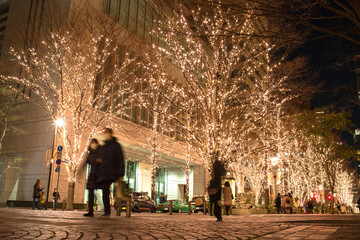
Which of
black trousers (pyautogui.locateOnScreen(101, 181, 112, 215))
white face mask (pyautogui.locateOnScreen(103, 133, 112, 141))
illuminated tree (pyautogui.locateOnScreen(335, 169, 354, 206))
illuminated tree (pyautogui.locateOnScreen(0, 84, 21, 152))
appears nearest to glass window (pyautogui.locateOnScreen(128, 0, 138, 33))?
illuminated tree (pyautogui.locateOnScreen(0, 84, 21, 152))

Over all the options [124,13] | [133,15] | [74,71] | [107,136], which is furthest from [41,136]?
[107,136]

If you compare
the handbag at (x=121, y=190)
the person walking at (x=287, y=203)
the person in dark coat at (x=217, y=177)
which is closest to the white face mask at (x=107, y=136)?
the handbag at (x=121, y=190)

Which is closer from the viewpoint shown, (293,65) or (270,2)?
(270,2)

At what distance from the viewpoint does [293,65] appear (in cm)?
1762

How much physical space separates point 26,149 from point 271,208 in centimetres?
1731

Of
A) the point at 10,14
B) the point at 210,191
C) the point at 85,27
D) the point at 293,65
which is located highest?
the point at 10,14

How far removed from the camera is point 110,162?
6.48 m

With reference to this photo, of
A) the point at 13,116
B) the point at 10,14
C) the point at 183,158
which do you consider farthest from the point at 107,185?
the point at 183,158

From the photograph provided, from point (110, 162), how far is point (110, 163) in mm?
21

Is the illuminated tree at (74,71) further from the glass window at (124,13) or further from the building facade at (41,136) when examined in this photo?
the glass window at (124,13)

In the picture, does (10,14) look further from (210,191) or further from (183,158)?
(210,191)

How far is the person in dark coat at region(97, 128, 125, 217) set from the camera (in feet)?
21.1

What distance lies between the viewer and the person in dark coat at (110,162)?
6441 millimetres

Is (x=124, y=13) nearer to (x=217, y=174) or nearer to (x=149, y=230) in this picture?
(x=217, y=174)
